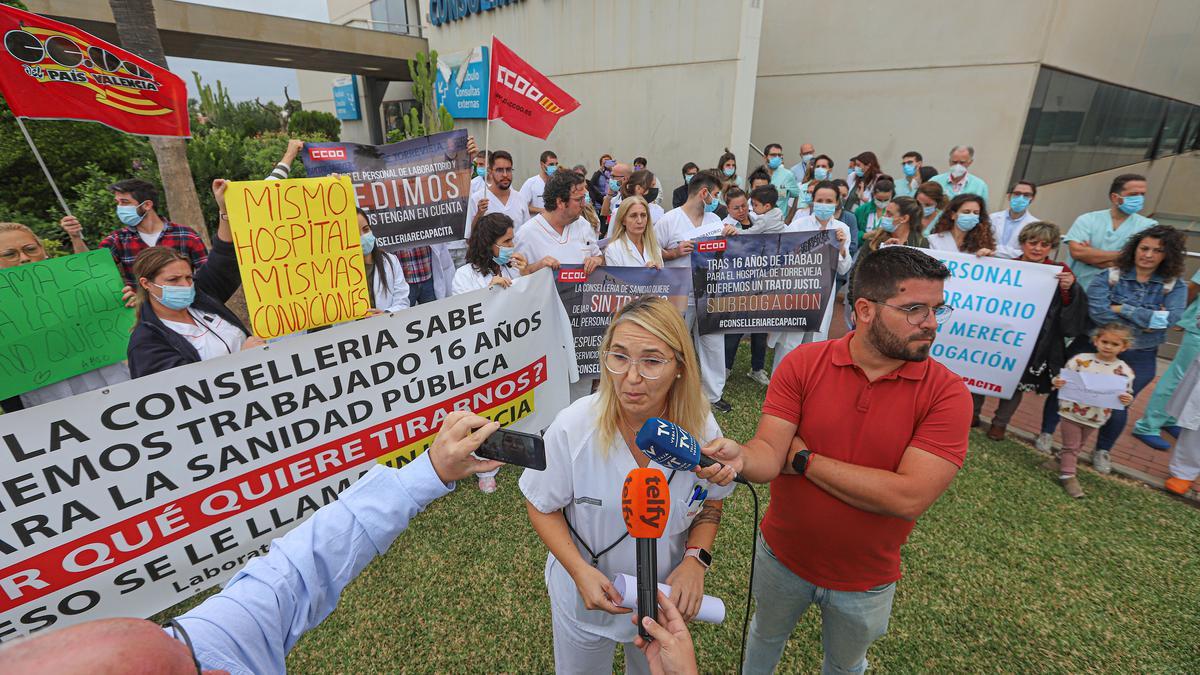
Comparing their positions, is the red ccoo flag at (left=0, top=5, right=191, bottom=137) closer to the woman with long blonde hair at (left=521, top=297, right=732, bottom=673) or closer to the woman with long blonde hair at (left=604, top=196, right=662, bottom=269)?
the woman with long blonde hair at (left=604, top=196, right=662, bottom=269)

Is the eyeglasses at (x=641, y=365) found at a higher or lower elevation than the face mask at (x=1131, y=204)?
lower

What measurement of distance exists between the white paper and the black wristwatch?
Answer: 569 millimetres

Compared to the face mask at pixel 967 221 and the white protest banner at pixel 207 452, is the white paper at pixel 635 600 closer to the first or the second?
the white protest banner at pixel 207 452

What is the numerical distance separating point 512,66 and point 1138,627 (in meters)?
5.95

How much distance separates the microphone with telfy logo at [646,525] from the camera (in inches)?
56.2

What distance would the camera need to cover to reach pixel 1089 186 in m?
14.1

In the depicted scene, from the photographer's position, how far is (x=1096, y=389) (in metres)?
4.17

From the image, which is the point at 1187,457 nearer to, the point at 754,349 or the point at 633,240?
the point at 754,349

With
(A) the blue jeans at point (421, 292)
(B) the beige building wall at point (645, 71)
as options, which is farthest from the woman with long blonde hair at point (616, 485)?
(B) the beige building wall at point (645, 71)

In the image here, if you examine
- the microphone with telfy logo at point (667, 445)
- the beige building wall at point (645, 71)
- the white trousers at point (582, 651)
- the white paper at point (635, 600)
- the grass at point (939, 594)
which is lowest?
the grass at point (939, 594)

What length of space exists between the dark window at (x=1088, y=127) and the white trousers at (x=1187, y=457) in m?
8.03

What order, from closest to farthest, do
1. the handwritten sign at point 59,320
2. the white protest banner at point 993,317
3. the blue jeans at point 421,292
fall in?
1. the handwritten sign at point 59,320
2. the white protest banner at point 993,317
3. the blue jeans at point 421,292

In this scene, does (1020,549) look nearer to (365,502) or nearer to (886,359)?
(886,359)

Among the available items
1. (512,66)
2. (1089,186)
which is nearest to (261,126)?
(512,66)
